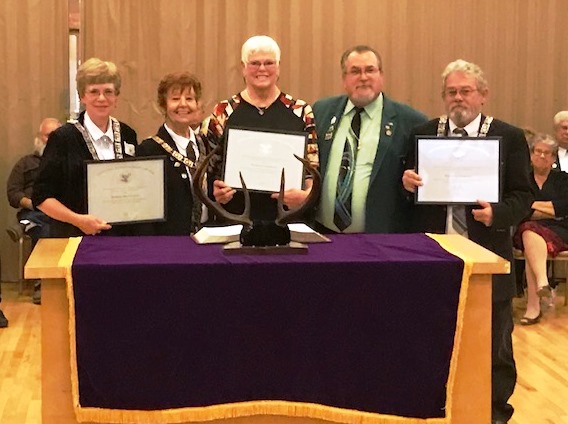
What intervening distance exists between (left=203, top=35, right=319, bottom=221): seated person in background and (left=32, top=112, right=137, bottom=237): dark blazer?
1.83 feet

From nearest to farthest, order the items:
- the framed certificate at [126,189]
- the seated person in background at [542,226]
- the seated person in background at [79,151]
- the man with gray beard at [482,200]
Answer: the framed certificate at [126,189]
the seated person in background at [79,151]
the man with gray beard at [482,200]
the seated person in background at [542,226]

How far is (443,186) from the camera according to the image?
361cm

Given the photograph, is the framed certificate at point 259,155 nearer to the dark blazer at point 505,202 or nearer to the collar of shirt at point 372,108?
the collar of shirt at point 372,108

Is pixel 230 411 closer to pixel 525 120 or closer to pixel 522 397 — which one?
pixel 522 397

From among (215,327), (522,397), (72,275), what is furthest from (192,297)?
(522,397)

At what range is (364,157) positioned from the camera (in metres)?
3.84

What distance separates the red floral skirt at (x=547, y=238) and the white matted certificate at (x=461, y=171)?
3.34 metres

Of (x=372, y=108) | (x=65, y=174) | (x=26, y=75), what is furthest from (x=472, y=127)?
(x=26, y=75)

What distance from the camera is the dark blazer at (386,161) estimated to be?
12.5ft

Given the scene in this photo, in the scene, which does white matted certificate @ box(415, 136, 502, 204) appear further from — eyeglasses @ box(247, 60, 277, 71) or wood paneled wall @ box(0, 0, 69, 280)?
wood paneled wall @ box(0, 0, 69, 280)

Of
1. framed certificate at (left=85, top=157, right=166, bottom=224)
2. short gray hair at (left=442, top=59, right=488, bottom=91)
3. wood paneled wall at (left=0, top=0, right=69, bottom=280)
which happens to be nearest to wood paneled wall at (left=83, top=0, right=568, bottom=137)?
wood paneled wall at (left=0, top=0, right=69, bottom=280)

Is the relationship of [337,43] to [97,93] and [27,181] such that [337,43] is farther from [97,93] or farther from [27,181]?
[97,93]

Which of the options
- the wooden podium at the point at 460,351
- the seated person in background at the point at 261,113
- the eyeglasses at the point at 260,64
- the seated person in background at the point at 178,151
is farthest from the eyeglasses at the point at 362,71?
the wooden podium at the point at 460,351

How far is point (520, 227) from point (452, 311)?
424 centimetres
